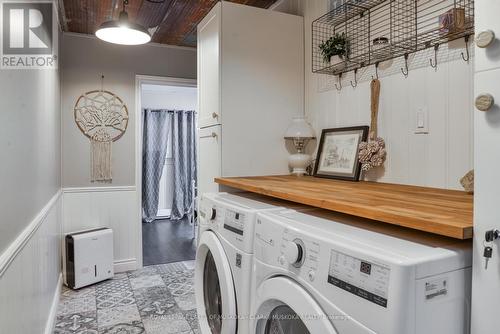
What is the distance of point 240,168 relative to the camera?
2.22 m

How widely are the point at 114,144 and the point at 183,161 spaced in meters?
2.58

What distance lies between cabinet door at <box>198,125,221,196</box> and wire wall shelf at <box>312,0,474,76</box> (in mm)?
785

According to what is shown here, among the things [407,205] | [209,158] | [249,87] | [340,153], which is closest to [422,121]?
[340,153]

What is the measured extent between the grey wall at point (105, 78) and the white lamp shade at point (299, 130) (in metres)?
1.93

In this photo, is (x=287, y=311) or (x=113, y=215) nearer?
(x=287, y=311)

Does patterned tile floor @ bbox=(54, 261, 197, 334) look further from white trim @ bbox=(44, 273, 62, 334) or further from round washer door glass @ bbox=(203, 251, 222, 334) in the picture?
round washer door glass @ bbox=(203, 251, 222, 334)

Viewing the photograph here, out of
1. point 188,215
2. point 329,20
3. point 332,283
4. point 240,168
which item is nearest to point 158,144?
point 188,215

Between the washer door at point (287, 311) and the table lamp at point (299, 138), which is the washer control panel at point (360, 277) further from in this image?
the table lamp at point (299, 138)

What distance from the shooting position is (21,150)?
1.44 m

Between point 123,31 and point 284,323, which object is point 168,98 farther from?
point 284,323

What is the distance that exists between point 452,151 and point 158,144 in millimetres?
5026

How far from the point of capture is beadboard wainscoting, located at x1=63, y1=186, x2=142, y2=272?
10.9 ft

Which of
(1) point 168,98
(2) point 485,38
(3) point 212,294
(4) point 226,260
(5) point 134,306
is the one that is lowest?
(5) point 134,306

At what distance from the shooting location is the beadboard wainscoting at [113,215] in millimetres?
3312
